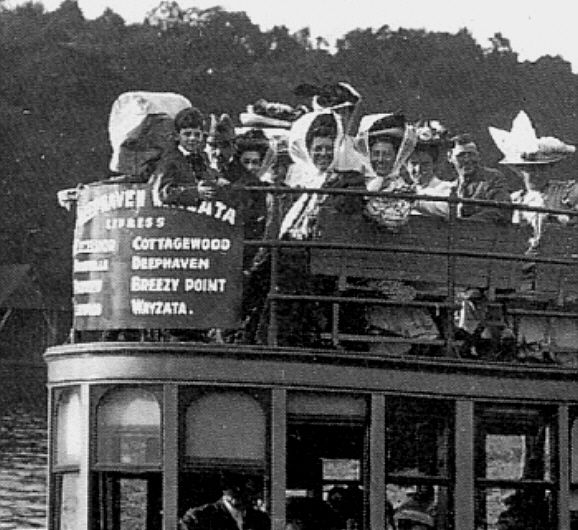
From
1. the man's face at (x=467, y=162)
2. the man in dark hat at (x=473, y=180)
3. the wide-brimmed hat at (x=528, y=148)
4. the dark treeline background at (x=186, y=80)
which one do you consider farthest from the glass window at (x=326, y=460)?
the dark treeline background at (x=186, y=80)

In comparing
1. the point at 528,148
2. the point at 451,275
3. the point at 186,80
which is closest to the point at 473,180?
the point at 528,148

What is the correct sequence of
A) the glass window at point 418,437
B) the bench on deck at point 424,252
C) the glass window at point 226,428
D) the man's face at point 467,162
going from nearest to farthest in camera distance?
the glass window at point 226,428 → the glass window at point 418,437 → the bench on deck at point 424,252 → the man's face at point 467,162

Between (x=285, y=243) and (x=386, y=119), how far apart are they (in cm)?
138

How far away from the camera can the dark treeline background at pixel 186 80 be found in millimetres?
57844

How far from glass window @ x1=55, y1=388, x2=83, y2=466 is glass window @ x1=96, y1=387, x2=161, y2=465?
5.9 inches

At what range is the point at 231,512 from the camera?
9.93 metres

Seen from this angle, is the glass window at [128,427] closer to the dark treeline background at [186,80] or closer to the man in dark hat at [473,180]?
the man in dark hat at [473,180]

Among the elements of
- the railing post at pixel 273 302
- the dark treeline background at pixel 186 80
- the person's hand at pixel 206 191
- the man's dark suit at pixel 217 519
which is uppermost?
the dark treeline background at pixel 186 80

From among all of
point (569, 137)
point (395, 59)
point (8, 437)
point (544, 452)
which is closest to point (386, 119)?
point (544, 452)

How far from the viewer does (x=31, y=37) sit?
75.9 meters

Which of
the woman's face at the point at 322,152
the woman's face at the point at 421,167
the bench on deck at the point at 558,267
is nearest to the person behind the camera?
the woman's face at the point at 322,152

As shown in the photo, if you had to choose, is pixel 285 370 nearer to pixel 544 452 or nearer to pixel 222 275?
pixel 222 275

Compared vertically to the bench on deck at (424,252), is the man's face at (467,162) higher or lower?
higher

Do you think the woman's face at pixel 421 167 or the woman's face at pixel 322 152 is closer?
the woman's face at pixel 322 152
